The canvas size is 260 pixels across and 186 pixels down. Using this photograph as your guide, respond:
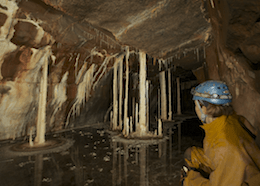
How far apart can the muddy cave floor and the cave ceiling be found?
3.65 m

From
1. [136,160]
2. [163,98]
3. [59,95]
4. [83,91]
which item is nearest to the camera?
[136,160]

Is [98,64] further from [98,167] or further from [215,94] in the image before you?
[215,94]

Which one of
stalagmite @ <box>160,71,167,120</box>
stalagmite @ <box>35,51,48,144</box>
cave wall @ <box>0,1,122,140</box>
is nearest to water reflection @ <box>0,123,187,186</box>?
stalagmite @ <box>35,51,48,144</box>

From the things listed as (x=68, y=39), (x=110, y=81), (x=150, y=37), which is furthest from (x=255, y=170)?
Answer: (x=110, y=81)

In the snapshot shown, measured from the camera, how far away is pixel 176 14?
13.8 ft

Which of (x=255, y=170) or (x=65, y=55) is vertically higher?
(x=65, y=55)

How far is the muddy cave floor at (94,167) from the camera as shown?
293cm

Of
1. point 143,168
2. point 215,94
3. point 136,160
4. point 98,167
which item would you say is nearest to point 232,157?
point 215,94

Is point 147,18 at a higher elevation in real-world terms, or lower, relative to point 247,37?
higher

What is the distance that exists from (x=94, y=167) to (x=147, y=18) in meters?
3.92

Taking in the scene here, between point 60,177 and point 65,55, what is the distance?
532cm

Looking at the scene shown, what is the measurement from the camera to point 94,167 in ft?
11.7

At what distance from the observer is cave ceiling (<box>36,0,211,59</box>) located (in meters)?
3.83

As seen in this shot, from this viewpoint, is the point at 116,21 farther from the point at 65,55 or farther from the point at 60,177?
the point at 60,177
